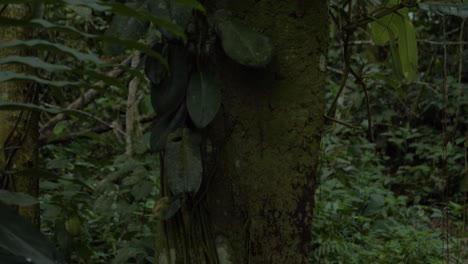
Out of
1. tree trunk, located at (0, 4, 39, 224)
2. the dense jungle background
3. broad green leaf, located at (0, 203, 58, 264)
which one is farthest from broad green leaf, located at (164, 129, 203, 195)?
broad green leaf, located at (0, 203, 58, 264)

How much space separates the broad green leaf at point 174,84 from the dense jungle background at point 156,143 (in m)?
0.01

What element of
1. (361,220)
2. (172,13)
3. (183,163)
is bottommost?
(361,220)

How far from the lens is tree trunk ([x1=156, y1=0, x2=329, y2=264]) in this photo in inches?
72.4

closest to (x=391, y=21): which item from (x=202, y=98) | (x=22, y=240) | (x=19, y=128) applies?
(x=202, y=98)

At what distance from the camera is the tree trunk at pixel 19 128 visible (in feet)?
6.32

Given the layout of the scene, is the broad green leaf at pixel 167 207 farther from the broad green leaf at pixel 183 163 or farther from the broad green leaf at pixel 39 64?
the broad green leaf at pixel 39 64

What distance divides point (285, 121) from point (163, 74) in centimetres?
36

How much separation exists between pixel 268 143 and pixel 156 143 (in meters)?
0.32

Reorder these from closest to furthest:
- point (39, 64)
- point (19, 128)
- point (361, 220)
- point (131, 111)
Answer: point (39, 64), point (19, 128), point (131, 111), point (361, 220)

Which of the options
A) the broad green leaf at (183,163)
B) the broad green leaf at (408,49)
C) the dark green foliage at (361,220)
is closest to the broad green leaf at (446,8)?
the broad green leaf at (408,49)

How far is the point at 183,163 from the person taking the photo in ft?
5.85

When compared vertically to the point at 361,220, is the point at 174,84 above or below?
above

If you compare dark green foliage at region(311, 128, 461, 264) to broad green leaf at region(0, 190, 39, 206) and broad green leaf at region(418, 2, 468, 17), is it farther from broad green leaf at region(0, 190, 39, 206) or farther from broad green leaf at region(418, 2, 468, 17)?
broad green leaf at region(0, 190, 39, 206)

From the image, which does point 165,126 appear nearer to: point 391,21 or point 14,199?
point 14,199
